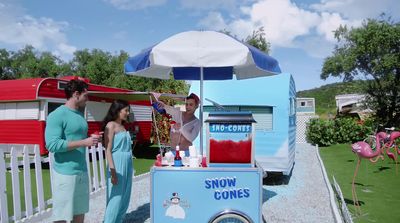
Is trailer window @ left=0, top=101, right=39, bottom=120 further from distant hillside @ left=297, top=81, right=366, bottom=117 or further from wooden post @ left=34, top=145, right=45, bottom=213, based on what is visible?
distant hillside @ left=297, top=81, right=366, bottom=117

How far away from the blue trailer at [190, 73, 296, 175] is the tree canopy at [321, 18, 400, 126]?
624 inches

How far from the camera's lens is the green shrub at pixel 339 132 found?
1755 cm

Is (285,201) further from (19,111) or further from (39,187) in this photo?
(19,111)

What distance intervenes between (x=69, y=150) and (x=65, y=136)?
0.14 meters

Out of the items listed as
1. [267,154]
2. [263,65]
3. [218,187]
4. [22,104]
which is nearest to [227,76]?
[263,65]

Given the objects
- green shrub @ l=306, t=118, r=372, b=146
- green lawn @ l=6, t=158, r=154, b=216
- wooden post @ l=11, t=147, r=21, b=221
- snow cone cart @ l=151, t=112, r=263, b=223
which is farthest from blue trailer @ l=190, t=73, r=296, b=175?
green shrub @ l=306, t=118, r=372, b=146

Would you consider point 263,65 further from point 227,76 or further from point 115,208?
point 115,208

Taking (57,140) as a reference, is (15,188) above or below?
below

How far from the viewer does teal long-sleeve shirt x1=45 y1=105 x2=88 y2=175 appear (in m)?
3.32

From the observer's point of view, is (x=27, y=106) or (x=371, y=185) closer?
(x=371, y=185)

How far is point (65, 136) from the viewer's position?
3.44 metres

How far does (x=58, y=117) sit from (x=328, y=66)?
2444cm

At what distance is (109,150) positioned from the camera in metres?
4.22

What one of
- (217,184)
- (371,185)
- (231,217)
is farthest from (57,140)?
(371,185)
